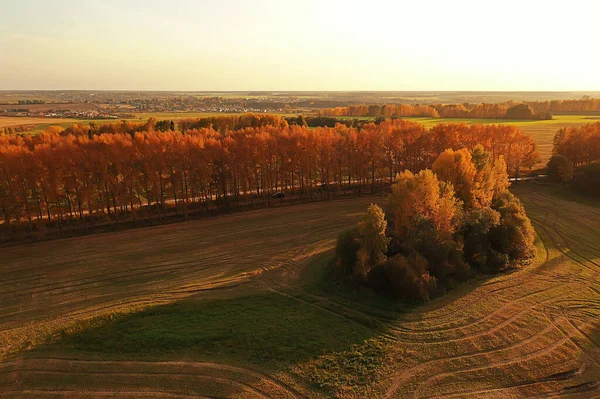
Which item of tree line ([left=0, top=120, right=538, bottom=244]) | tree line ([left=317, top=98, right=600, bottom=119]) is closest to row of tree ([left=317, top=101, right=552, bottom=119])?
tree line ([left=317, top=98, right=600, bottom=119])

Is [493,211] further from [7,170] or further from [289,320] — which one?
[7,170]

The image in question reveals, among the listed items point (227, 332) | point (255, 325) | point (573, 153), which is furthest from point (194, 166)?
point (573, 153)

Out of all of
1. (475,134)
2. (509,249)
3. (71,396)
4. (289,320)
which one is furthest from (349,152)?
(71,396)

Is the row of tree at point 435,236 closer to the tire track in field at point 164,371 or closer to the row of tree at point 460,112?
the tire track in field at point 164,371

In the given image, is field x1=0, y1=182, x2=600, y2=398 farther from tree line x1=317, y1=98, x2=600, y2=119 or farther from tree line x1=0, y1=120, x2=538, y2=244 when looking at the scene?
tree line x1=317, y1=98, x2=600, y2=119

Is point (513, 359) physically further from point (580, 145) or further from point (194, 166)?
point (580, 145)

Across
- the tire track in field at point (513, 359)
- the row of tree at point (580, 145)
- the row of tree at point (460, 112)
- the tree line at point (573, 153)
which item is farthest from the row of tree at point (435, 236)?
the row of tree at point (460, 112)

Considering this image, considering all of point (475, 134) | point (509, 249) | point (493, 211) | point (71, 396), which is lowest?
point (71, 396)

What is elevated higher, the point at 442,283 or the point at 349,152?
the point at 349,152
